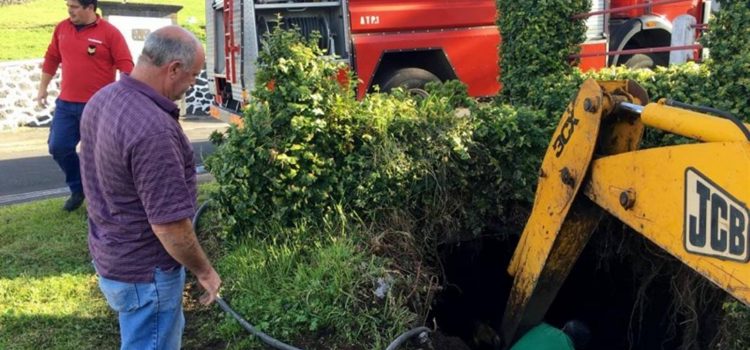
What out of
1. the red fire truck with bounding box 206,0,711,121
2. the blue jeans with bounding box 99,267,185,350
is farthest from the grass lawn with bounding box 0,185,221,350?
the red fire truck with bounding box 206,0,711,121

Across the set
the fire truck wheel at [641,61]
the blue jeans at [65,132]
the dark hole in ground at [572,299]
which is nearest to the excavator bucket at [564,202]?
the dark hole in ground at [572,299]

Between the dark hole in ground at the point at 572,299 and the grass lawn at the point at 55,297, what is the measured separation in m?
1.97

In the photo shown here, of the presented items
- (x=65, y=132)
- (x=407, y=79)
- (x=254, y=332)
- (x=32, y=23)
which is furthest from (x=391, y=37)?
(x=32, y=23)

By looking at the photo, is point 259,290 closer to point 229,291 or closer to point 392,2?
point 229,291

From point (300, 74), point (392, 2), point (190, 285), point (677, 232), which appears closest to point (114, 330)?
point (190, 285)

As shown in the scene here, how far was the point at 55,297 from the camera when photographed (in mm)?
4293

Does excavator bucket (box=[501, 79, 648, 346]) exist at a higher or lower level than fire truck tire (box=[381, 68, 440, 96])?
lower

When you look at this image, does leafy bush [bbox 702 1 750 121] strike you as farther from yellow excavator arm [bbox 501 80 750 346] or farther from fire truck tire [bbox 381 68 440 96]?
fire truck tire [bbox 381 68 440 96]

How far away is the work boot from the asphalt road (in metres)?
1.19

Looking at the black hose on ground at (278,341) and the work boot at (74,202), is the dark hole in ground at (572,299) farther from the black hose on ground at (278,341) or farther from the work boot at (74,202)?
the work boot at (74,202)

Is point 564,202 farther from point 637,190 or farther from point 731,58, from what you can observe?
point 731,58

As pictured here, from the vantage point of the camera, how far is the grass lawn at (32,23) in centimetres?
1729

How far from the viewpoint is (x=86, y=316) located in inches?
159

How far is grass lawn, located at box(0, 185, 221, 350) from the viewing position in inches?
149
